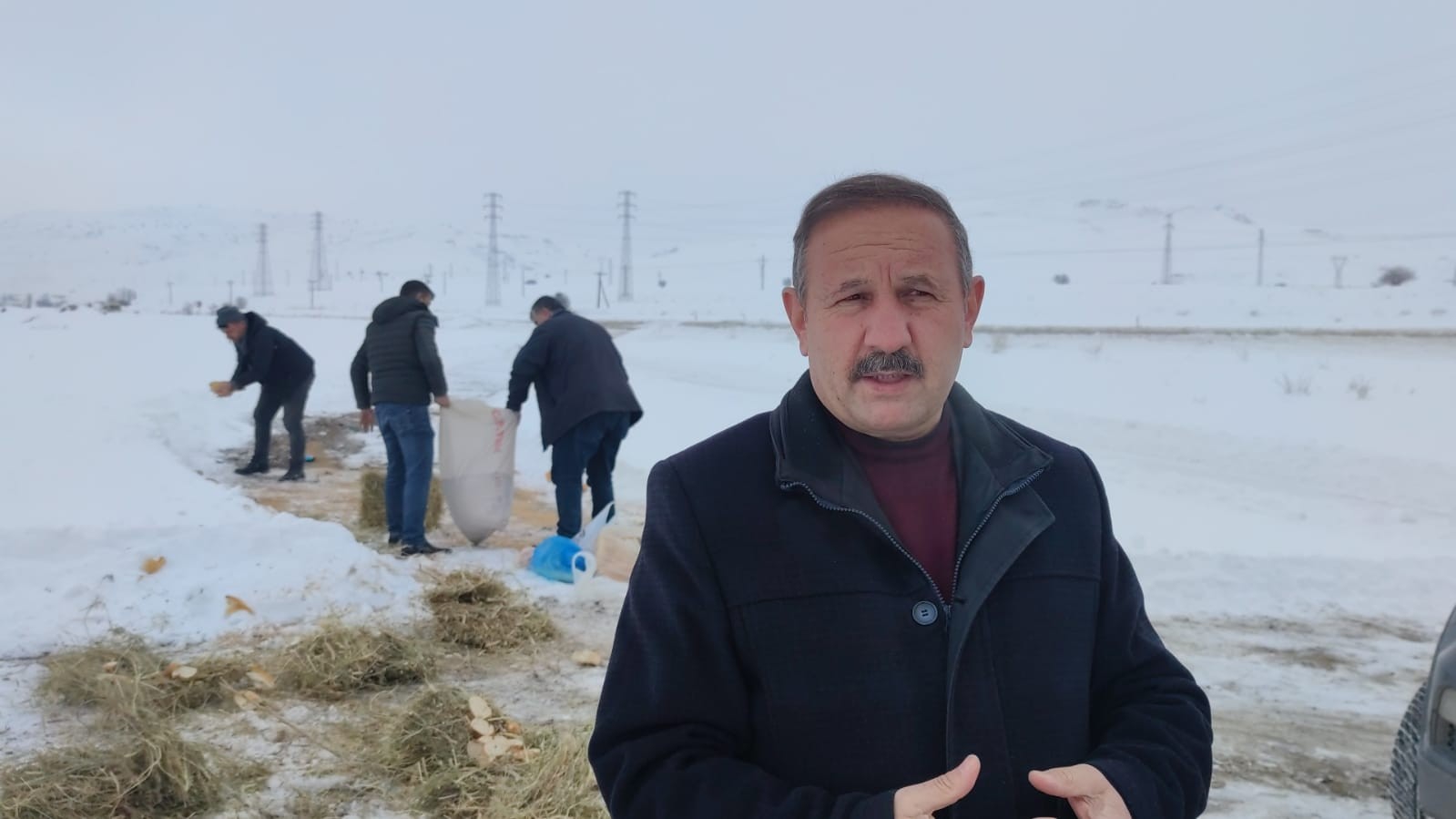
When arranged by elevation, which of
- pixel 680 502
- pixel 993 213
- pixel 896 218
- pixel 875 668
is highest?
pixel 993 213

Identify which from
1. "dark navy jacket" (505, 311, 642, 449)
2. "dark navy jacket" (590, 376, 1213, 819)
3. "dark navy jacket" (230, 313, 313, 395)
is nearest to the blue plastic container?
"dark navy jacket" (505, 311, 642, 449)

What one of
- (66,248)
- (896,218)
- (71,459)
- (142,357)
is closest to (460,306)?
(142,357)

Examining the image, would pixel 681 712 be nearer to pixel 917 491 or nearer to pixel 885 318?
pixel 917 491

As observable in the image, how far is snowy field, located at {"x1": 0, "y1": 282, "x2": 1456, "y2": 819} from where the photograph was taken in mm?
4887

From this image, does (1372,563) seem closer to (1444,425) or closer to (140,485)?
(1444,425)

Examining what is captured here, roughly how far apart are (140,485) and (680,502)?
26.0 ft

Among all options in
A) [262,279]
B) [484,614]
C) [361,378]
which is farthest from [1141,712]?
[262,279]

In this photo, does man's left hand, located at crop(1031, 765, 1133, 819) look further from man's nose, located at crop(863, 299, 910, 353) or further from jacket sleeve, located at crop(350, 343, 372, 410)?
jacket sleeve, located at crop(350, 343, 372, 410)

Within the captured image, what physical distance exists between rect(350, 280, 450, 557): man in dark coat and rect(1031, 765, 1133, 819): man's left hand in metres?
6.32

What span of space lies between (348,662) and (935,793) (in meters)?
3.89

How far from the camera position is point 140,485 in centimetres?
809

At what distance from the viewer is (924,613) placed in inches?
60.1

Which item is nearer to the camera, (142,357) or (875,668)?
(875,668)

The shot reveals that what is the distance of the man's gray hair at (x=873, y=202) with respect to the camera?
66.2 inches
